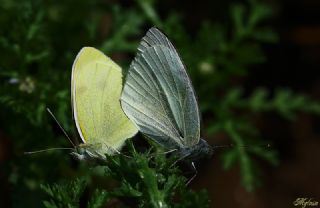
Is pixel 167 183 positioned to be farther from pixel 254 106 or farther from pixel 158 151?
pixel 254 106

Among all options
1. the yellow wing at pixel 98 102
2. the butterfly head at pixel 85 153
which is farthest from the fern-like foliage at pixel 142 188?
the yellow wing at pixel 98 102

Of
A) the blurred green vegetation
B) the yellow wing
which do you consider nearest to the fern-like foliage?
the blurred green vegetation

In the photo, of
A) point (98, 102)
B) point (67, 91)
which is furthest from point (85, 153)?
point (67, 91)

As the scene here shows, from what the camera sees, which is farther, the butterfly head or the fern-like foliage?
the butterfly head

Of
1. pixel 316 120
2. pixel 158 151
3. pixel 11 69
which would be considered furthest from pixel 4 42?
pixel 316 120

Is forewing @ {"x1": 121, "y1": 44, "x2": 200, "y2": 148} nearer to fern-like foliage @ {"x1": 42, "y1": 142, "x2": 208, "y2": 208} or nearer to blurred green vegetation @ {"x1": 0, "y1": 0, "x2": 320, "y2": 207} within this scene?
blurred green vegetation @ {"x1": 0, "y1": 0, "x2": 320, "y2": 207}

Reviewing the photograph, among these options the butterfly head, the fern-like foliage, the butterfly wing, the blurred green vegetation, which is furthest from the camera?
the butterfly wing
